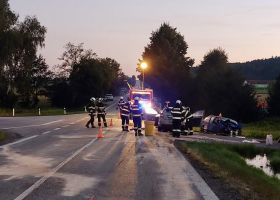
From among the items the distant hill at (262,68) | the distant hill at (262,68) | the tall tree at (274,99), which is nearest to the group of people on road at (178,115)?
the tall tree at (274,99)

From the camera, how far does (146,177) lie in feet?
29.4

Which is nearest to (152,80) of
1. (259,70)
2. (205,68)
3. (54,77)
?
(205,68)

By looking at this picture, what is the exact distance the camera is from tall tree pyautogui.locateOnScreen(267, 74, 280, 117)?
46438 mm

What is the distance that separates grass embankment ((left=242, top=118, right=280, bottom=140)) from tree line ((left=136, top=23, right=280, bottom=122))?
6.94 meters

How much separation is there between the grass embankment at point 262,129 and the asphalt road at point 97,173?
42.1ft

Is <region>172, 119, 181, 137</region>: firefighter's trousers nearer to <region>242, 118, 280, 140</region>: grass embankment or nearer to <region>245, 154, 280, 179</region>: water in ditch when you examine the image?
<region>245, 154, 280, 179</region>: water in ditch

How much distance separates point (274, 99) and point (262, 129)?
16.0m

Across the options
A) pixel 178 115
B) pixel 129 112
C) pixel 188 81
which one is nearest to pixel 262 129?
pixel 129 112

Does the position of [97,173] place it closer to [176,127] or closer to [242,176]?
[242,176]

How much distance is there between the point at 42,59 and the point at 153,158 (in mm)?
66835

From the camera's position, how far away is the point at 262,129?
32.4 m

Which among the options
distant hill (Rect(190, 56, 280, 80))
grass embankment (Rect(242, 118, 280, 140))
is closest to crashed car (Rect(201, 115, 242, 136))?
grass embankment (Rect(242, 118, 280, 140))

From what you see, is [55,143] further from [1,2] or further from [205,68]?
[205,68]

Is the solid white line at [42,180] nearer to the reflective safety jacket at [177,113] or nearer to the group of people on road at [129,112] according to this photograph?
the group of people on road at [129,112]
